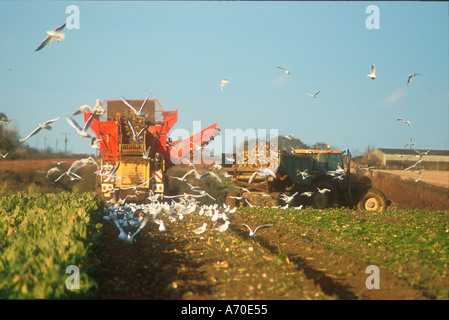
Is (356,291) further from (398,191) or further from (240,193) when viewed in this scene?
(398,191)

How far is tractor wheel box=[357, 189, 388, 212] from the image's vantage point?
18987 mm

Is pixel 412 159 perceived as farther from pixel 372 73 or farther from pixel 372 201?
pixel 372 73

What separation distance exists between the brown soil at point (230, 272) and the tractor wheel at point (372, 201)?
31.5ft

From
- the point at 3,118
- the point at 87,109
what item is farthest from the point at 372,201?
the point at 3,118

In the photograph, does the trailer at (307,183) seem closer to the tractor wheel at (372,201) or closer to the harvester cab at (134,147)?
the tractor wheel at (372,201)

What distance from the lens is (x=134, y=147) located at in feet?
57.8

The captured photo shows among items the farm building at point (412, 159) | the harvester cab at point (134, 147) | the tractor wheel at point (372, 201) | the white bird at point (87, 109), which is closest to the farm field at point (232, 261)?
the white bird at point (87, 109)

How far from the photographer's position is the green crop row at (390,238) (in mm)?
7578

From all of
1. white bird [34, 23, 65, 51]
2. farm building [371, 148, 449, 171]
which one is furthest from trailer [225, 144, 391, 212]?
farm building [371, 148, 449, 171]

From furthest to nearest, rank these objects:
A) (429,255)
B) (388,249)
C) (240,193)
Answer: (240,193) → (388,249) → (429,255)

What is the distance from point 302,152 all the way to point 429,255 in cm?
1150

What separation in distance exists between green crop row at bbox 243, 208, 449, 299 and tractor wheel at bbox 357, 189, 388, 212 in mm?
3603
